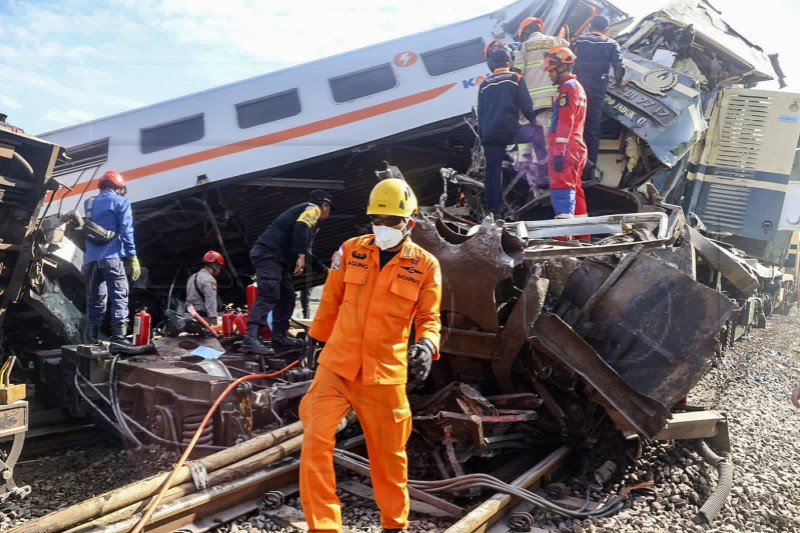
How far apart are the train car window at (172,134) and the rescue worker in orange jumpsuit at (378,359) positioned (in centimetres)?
544

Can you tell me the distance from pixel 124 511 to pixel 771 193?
6931 mm

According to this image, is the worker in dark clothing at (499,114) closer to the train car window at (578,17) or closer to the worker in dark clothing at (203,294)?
the train car window at (578,17)

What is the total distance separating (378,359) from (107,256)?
3.49 metres

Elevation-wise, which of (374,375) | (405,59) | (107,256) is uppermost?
(405,59)

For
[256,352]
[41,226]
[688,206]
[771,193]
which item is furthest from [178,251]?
[771,193]

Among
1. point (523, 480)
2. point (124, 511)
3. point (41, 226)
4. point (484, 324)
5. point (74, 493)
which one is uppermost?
point (41, 226)

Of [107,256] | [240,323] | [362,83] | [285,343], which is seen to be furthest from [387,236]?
[362,83]

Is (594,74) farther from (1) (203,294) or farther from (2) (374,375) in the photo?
(1) (203,294)

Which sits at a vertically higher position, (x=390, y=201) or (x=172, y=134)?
(x=172, y=134)

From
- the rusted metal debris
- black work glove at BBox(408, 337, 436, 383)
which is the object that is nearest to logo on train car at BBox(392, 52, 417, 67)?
the rusted metal debris

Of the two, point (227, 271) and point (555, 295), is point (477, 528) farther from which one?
point (227, 271)

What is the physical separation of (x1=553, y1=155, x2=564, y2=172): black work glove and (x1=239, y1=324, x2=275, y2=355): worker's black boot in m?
2.87

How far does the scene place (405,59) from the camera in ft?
24.7

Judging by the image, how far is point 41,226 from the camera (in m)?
5.16
